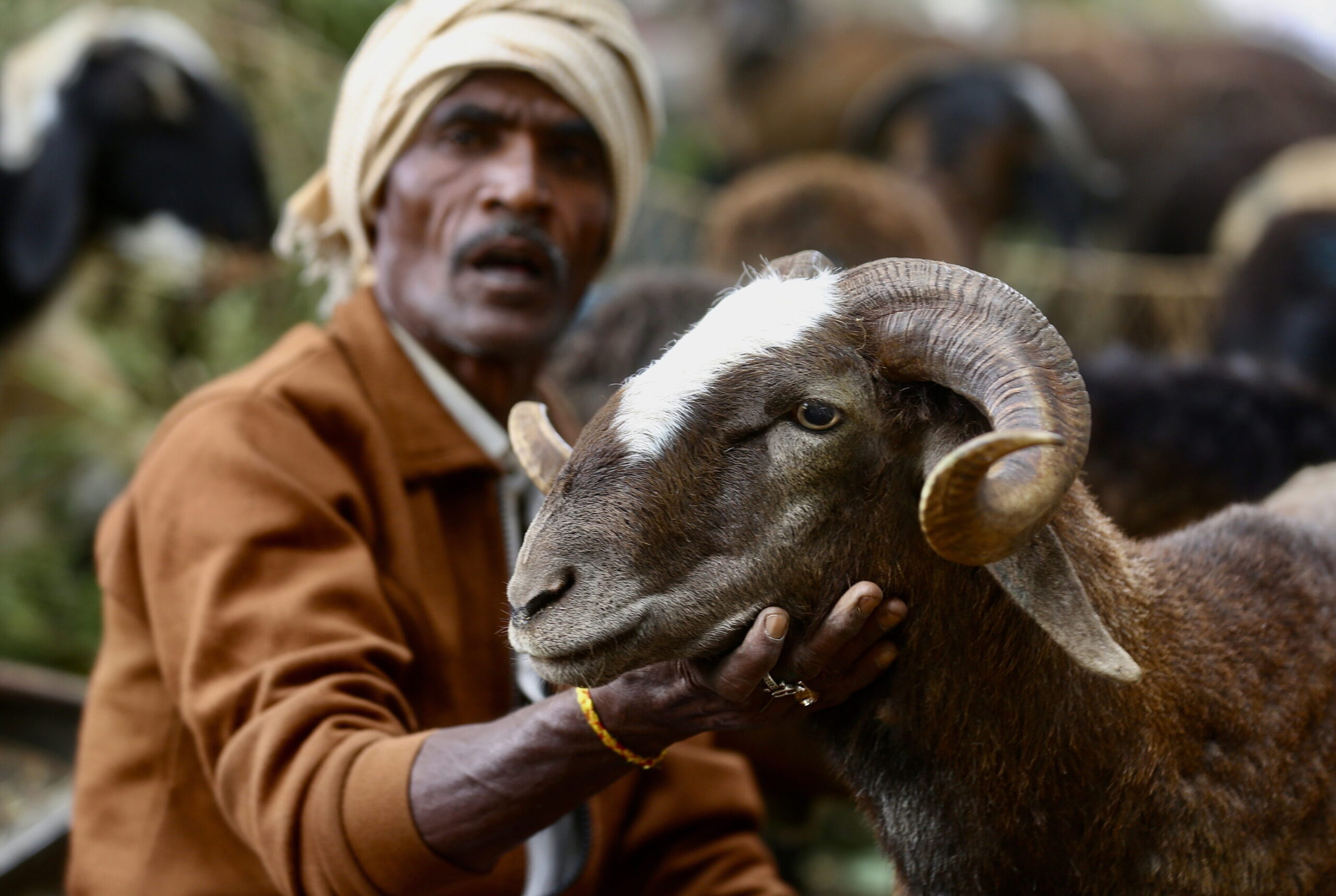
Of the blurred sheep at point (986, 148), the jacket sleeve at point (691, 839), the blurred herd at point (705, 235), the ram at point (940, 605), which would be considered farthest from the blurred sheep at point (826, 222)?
the ram at point (940, 605)

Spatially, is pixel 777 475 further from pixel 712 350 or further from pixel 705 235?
pixel 705 235

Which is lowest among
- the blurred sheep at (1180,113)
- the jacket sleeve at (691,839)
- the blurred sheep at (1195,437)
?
the blurred sheep at (1180,113)

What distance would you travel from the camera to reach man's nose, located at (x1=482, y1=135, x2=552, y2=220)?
264 centimetres

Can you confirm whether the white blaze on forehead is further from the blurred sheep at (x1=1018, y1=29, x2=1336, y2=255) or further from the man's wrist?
the blurred sheep at (x1=1018, y1=29, x2=1336, y2=255)

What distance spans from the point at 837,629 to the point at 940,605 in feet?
0.65

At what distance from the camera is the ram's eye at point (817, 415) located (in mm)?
1854

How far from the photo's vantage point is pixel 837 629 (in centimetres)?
179

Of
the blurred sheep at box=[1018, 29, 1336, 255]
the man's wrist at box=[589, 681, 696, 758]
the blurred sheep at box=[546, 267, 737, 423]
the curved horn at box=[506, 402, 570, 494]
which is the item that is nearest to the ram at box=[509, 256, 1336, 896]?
the man's wrist at box=[589, 681, 696, 758]

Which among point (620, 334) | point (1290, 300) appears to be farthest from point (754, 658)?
point (1290, 300)

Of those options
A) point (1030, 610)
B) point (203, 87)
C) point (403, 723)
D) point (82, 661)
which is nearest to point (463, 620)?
point (403, 723)

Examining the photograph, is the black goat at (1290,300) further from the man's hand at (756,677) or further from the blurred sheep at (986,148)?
the man's hand at (756,677)

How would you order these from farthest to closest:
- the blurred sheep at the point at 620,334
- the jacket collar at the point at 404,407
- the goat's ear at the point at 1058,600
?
the blurred sheep at the point at 620,334, the jacket collar at the point at 404,407, the goat's ear at the point at 1058,600

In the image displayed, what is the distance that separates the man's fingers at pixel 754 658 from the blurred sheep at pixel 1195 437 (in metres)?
1.84

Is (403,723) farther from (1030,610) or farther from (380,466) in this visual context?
(1030,610)
